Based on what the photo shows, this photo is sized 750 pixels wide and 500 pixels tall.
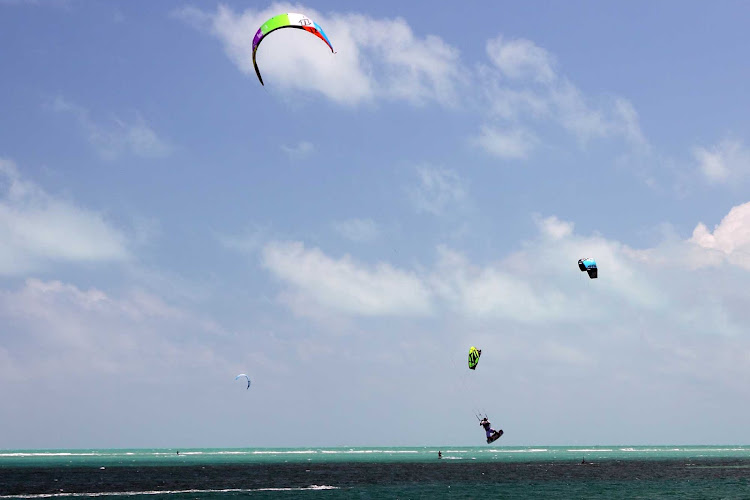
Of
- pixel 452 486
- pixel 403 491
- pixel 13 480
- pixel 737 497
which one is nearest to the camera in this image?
pixel 737 497

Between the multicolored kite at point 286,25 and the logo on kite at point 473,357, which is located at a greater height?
the multicolored kite at point 286,25

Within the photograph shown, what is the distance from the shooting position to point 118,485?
71.4 metres

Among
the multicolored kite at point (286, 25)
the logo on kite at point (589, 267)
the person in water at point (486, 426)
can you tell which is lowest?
the person in water at point (486, 426)

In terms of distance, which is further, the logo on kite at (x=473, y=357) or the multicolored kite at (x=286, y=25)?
the logo on kite at (x=473, y=357)

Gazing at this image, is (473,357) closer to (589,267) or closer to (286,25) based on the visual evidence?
(589,267)

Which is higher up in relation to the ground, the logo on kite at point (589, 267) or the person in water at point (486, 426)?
the logo on kite at point (589, 267)

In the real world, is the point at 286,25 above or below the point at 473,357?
above

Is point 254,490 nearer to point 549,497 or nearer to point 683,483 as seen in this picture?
point 549,497

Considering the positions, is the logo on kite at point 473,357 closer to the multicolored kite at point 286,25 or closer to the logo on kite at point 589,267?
the logo on kite at point 589,267

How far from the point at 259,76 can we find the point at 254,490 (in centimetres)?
4167

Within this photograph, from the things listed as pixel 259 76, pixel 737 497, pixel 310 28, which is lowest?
pixel 737 497

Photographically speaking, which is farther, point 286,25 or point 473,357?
point 473,357

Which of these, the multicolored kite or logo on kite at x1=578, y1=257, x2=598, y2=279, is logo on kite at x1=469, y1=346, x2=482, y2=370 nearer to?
logo on kite at x1=578, y1=257, x2=598, y2=279

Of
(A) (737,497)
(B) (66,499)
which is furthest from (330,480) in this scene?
(A) (737,497)
